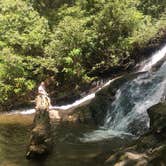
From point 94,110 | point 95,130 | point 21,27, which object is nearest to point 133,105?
point 94,110

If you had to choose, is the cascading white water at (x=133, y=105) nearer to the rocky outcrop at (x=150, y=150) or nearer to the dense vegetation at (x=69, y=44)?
the rocky outcrop at (x=150, y=150)

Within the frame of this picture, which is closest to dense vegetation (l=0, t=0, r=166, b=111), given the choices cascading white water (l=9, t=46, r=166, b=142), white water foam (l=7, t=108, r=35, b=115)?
white water foam (l=7, t=108, r=35, b=115)

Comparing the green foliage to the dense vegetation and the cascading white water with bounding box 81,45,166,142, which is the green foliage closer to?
the dense vegetation

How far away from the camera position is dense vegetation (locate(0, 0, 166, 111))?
840 inches

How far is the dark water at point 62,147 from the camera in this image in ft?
35.8

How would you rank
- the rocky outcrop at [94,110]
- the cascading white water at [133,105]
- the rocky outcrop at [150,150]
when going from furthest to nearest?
the rocky outcrop at [94,110]
the cascading white water at [133,105]
the rocky outcrop at [150,150]

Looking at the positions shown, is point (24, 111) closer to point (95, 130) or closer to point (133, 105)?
point (95, 130)

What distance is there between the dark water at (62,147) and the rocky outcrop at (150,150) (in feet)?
3.35

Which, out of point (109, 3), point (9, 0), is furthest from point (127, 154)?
point (9, 0)

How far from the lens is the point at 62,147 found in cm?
1252

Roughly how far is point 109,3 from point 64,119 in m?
7.68

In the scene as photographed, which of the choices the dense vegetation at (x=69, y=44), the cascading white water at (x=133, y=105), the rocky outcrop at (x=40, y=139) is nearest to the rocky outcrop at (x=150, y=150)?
the rocky outcrop at (x=40, y=139)

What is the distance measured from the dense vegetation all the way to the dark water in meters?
5.17

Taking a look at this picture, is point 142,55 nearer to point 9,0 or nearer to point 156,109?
point 9,0
